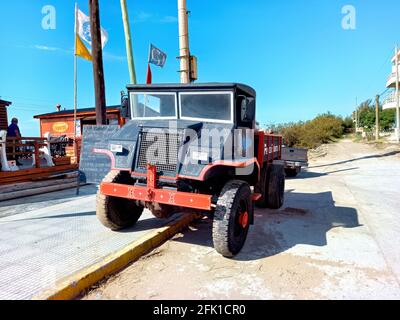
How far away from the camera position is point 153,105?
5156mm

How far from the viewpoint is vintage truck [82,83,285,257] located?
3.87 metres

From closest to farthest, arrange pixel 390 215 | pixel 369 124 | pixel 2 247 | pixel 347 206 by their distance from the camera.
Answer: pixel 2 247 < pixel 390 215 < pixel 347 206 < pixel 369 124

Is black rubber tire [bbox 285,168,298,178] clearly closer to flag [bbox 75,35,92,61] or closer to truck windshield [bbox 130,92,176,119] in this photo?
truck windshield [bbox 130,92,176,119]

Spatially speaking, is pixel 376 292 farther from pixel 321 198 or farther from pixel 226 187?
pixel 321 198

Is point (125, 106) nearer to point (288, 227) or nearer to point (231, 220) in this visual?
point (231, 220)

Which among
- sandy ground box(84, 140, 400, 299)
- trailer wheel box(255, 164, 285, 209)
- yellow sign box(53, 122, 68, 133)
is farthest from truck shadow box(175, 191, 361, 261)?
yellow sign box(53, 122, 68, 133)

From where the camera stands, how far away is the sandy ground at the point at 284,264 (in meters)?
3.17

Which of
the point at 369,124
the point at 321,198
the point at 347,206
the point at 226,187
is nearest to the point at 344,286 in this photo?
the point at 226,187

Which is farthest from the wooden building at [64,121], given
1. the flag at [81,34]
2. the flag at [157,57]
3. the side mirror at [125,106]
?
the side mirror at [125,106]

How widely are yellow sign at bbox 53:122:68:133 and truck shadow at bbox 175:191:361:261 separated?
62.2ft

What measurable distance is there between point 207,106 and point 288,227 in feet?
8.98

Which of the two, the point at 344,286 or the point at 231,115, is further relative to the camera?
the point at 231,115

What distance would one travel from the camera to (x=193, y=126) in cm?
431

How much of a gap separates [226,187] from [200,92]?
1.70m
